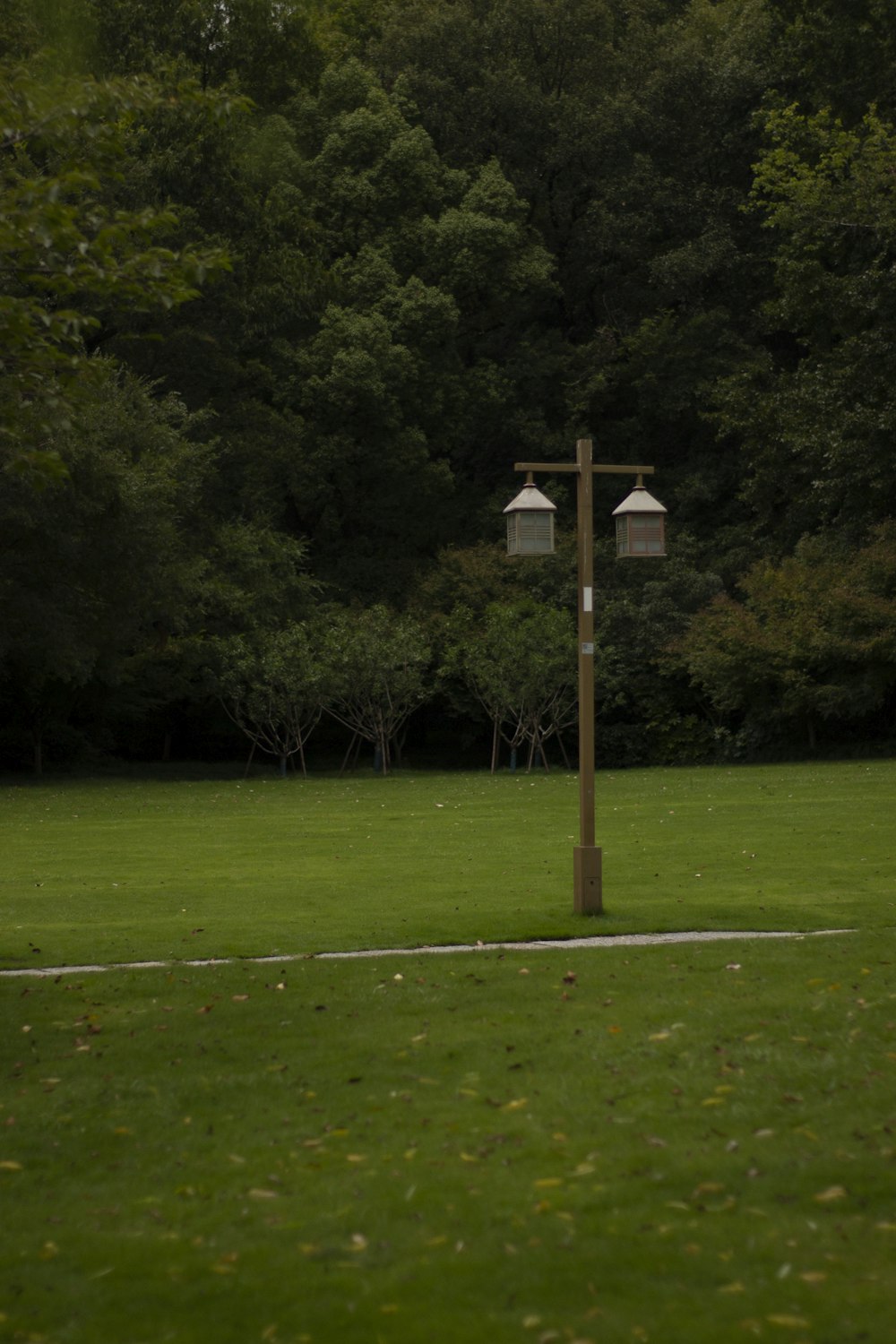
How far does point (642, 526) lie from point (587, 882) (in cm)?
327

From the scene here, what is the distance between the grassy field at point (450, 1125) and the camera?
16.6ft

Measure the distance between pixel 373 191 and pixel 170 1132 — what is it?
42151 mm

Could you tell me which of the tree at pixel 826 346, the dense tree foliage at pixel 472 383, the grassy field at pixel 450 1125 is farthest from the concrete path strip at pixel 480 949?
the tree at pixel 826 346

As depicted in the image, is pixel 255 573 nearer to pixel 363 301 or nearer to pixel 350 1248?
pixel 363 301

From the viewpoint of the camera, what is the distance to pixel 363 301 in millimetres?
44938

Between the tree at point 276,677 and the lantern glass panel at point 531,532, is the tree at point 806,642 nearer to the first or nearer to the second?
the tree at point 276,677

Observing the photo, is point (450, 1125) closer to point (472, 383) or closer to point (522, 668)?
point (522, 668)

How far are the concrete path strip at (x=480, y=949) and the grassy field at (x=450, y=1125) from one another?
0.62 ft

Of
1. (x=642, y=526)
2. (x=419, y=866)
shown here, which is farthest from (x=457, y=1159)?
(x=419, y=866)

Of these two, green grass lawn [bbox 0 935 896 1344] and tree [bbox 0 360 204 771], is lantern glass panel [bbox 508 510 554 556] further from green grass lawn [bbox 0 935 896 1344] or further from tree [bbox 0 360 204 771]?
tree [bbox 0 360 204 771]

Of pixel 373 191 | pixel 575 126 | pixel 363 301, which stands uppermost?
pixel 575 126

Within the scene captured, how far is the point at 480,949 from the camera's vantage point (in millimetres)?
11859

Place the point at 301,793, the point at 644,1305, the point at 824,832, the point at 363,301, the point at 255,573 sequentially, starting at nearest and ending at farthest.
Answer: the point at 644,1305, the point at 824,832, the point at 301,793, the point at 255,573, the point at 363,301

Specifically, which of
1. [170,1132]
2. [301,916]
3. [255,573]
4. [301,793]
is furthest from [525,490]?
Result: [255,573]
